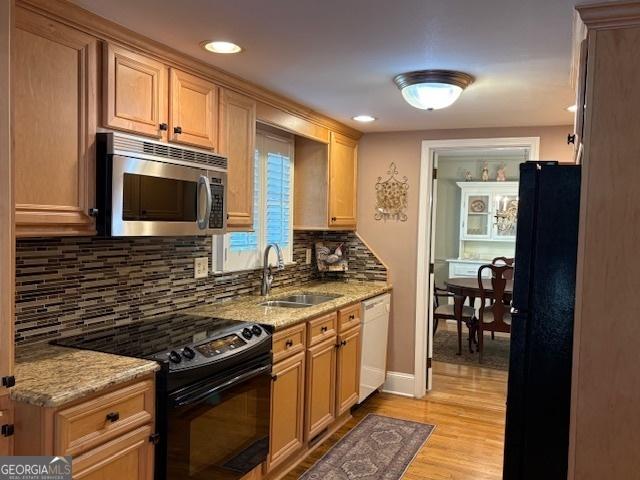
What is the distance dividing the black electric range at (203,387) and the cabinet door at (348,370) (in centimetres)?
92

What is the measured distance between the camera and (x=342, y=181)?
4203mm

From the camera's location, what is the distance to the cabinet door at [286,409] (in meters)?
2.77

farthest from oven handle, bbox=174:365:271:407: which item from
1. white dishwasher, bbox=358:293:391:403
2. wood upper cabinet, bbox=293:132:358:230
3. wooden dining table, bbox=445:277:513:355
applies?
wooden dining table, bbox=445:277:513:355

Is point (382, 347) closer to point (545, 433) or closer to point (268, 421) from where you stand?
point (268, 421)

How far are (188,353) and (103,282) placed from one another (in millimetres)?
607

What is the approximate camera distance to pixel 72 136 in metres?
1.90

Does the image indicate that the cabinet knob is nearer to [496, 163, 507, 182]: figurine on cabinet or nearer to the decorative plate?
[496, 163, 507, 182]: figurine on cabinet

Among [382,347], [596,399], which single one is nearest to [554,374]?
[596,399]

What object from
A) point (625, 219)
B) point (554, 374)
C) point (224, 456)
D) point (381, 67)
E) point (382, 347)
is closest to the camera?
point (625, 219)

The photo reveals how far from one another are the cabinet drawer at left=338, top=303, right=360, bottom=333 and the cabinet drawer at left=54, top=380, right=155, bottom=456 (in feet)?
5.60

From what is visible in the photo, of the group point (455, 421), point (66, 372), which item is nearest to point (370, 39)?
point (66, 372)

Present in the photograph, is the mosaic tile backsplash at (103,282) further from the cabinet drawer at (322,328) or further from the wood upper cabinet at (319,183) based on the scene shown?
the wood upper cabinet at (319,183)

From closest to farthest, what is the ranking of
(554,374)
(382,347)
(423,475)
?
(554,374) → (423,475) → (382,347)

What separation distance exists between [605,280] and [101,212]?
1.76 m
